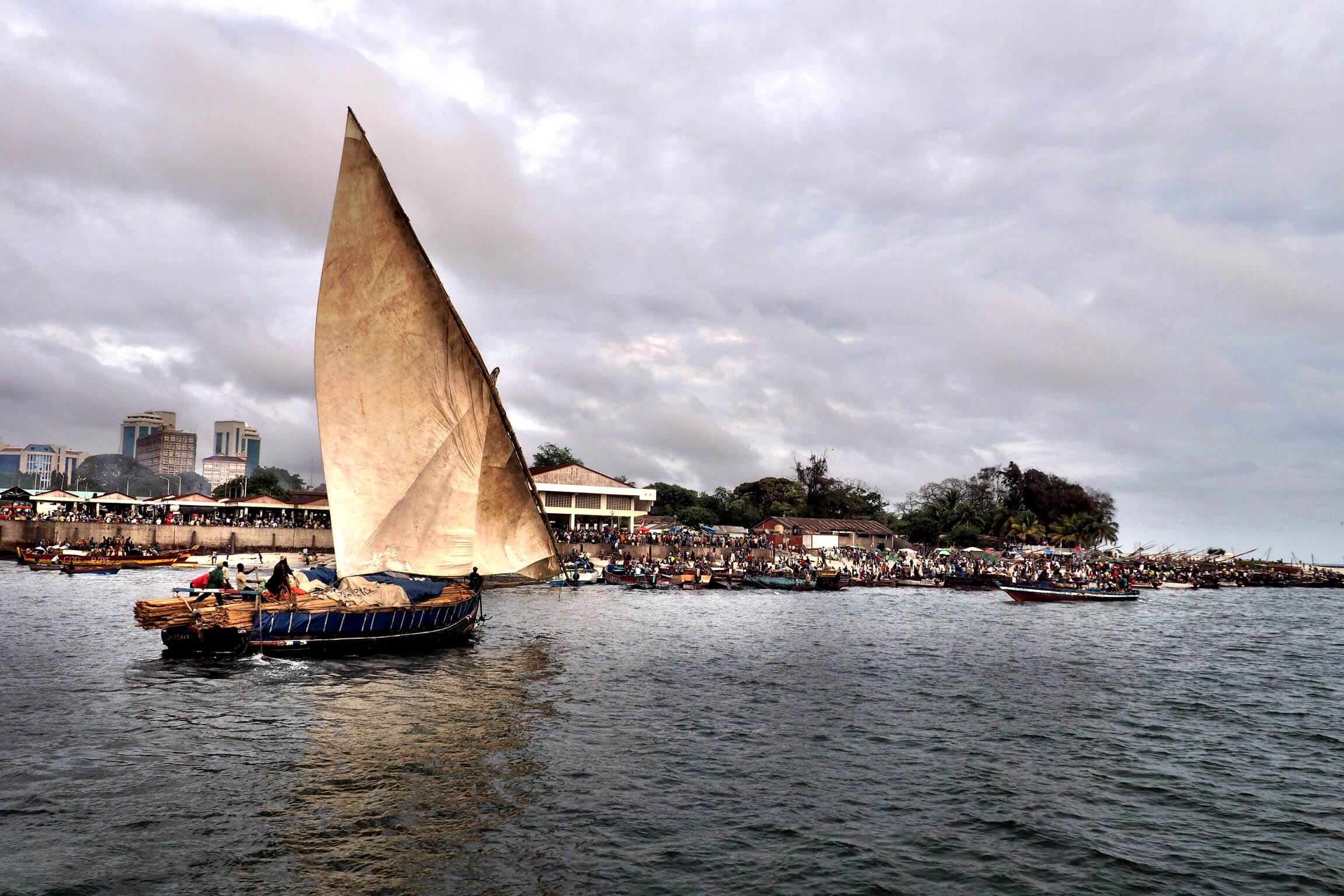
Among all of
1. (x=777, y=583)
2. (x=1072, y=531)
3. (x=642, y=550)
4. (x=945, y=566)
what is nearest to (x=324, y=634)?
(x=777, y=583)

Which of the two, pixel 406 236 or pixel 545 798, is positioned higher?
pixel 406 236

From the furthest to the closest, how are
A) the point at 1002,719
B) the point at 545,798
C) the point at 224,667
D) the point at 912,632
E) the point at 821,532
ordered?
the point at 821,532 < the point at 912,632 < the point at 224,667 < the point at 1002,719 < the point at 545,798

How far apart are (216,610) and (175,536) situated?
2898 inches

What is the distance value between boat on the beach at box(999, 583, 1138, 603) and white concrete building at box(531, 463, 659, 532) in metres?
52.7

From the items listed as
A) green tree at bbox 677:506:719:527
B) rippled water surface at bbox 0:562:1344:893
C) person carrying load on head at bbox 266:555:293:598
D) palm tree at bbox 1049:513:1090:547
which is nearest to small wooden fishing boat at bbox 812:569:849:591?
rippled water surface at bbox 0:562:1344:893

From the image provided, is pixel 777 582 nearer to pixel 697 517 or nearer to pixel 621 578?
pixel 621 578

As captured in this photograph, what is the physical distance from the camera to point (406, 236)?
29.2 metres

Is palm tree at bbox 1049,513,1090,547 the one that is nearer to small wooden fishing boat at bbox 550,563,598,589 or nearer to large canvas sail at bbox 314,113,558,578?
small wooden fishing boat at bbox 550,563,598,589

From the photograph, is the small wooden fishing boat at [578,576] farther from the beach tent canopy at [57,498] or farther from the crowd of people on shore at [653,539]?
the beach tent canopy at [57,498]

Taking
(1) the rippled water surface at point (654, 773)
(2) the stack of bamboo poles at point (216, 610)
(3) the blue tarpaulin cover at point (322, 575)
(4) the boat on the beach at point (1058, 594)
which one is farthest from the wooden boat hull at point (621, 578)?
(2) the stack of bamboo poles at point (216, 610)

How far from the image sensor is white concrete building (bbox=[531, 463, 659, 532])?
10894cm

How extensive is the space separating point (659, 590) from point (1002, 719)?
5347 cm

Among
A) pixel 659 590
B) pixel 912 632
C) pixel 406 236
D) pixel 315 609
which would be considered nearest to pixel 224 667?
pixel 315 609

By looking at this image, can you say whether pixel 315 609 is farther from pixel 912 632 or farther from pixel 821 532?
pixel 821 532
